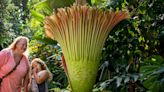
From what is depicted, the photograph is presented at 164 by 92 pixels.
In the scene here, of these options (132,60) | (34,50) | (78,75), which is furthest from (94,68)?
(34,50)

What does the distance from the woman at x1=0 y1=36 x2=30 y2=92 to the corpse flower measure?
36 centimetres

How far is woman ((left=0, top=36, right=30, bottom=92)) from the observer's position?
9.95 ft

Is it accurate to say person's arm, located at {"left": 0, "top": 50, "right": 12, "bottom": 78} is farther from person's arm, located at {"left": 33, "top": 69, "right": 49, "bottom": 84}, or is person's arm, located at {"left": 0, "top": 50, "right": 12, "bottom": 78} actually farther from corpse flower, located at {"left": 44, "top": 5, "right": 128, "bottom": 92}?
corpse flower, located at {"left": 44, "top": 5, "right": 128, "bottom": 92}

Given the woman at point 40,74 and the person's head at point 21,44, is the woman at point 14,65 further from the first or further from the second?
the woman at point 40,74

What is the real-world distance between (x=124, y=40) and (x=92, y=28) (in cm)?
66

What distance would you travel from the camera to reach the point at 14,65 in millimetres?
3049

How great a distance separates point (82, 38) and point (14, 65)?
71 centimetres

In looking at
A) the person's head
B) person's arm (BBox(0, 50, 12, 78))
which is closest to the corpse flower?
the person's head

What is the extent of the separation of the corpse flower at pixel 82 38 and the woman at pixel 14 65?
36 cm

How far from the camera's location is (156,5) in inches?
136

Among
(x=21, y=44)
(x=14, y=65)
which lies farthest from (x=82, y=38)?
(x=14, y=65)

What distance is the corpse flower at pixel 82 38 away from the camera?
3002 millimetres

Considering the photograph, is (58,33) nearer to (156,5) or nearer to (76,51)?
(76,51)

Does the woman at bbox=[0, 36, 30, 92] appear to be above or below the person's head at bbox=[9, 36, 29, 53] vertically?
below
